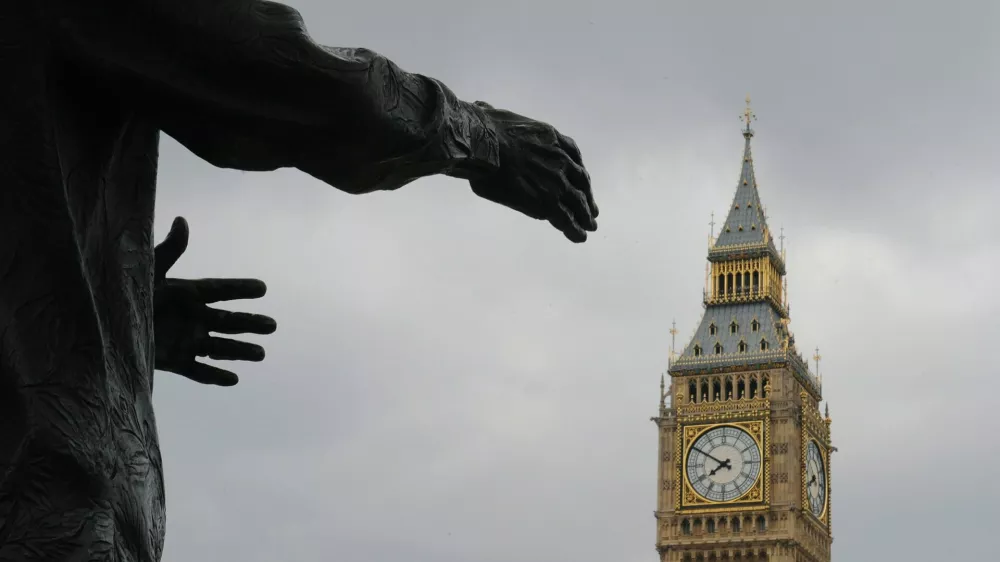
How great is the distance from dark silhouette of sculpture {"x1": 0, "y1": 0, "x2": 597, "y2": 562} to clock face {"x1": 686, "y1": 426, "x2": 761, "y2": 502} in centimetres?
6885

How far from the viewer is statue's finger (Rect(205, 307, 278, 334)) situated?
4.16 metres

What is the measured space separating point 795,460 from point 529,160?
228ft

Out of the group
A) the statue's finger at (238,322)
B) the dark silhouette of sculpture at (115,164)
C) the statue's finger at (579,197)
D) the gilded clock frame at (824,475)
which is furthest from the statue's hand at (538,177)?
the gilded clock frame at (824,475)

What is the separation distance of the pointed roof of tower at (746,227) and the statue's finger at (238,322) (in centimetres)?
7114

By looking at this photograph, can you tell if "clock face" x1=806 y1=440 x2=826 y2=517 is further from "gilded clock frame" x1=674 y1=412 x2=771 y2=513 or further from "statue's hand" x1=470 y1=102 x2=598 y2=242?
"statue's hand" x1=470 y1=102 x2=598 y2=242

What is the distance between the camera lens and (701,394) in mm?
72750

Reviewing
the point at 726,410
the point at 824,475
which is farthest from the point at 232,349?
the point at 824,475

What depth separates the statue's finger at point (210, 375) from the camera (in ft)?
13.5

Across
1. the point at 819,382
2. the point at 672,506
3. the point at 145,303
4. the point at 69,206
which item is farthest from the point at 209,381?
the point at 819,382

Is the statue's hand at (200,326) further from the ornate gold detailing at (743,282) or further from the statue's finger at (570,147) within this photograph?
the ornate gold detailing at (743,282)

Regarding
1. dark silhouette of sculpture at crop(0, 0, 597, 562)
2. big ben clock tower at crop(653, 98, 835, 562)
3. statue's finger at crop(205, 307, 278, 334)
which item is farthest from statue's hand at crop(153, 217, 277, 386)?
big ben clock tower at crop(653, 98, 835, 562)

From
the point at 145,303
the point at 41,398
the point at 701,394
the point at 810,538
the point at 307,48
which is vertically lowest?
the point at 41,398

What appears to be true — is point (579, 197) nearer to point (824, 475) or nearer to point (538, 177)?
point (538, 177)

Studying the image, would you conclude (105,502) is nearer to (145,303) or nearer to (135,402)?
(135,402)
